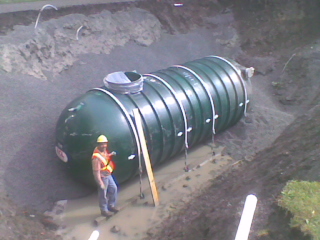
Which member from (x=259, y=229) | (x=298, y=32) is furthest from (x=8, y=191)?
(x=298, y=32)

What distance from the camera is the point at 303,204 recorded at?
14.6ft

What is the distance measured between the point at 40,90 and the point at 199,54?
617 cm

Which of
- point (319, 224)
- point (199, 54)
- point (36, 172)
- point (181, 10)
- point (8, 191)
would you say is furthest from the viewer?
point (181, 10)

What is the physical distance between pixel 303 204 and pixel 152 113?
333 cm

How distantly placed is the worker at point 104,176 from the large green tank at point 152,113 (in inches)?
11.5

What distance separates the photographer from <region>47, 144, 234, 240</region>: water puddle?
6.10 m

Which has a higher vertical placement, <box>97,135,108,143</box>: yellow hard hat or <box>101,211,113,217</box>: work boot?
<box>97,135,108,143</box>: yellow hard hat

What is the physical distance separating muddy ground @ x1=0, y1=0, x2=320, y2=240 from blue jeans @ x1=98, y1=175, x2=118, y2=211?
2.55 feet

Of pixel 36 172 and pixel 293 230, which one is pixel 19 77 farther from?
pixel 293 230

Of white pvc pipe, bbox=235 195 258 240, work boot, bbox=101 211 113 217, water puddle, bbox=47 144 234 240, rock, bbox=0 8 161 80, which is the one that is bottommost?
water puddle, bbox=47 144 234 240

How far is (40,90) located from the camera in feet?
27.8

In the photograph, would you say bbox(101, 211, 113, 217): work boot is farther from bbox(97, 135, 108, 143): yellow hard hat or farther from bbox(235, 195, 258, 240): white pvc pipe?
bbox(235, 195, 258, 240): white pvc pipe

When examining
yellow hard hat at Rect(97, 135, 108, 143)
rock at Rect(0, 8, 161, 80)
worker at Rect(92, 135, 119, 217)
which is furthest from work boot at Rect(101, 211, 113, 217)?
rock at Rect(0, 8, 161, 80)

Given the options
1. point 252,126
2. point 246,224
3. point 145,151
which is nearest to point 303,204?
point 246,224
